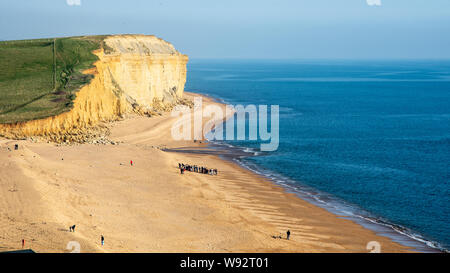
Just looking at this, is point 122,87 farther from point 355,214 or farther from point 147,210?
point 355,214

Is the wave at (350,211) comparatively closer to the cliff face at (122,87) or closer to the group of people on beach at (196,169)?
the group of people on beach at (196,169)

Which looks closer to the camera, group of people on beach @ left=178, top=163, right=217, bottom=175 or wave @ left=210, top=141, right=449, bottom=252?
wave @ left=210, top=141, right=449, bottom=252

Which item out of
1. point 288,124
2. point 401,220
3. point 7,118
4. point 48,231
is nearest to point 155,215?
point 48,231

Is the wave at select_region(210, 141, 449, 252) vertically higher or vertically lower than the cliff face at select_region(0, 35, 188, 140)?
lower

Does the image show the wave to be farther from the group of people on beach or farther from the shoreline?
the group of people on beach

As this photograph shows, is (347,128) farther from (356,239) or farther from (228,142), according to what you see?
(356,239)

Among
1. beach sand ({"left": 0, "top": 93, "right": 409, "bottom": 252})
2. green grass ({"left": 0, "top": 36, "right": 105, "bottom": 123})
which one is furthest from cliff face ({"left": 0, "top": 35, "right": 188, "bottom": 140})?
beach sand ({"left": 0, "top": 93, "right": 409, "bottom": 252})

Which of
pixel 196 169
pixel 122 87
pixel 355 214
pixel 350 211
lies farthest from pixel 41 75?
pixel 355 214
